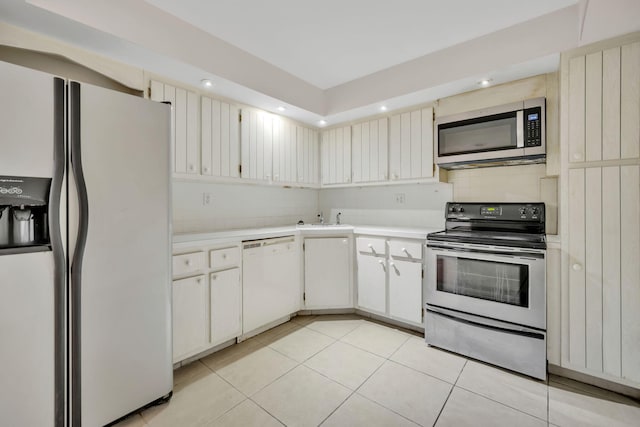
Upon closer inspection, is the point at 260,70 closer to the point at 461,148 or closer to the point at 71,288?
the point at 461,148

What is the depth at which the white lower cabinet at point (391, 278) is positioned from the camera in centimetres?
262

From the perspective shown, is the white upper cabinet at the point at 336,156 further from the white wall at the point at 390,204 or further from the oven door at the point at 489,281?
the oven door at the point at 489,281

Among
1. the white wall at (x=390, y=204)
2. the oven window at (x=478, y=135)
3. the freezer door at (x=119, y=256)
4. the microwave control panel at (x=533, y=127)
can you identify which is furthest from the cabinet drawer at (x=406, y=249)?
the freezer door at (x=119, y=256)

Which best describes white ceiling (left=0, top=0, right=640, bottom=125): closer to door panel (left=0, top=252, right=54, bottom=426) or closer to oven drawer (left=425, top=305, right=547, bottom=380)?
door panel (left=0, top=252, right=54, bottom=426)

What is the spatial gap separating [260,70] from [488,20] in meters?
1.86

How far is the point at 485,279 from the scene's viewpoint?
2.21 metres

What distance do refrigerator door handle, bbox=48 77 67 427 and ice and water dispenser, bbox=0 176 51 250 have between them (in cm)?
4

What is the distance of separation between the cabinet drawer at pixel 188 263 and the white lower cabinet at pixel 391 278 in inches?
62.1

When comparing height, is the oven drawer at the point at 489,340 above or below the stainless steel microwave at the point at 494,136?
below

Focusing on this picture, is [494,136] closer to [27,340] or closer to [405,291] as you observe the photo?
[405,291]

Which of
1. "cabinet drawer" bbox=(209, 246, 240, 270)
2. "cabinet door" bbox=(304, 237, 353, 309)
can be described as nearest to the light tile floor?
"cabinet door" bbox=(304, 237, 353, 309)

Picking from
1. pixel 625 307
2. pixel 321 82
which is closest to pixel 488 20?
pixel 321 82

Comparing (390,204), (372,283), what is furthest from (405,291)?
(390,204)

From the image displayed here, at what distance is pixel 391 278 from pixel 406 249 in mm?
339
